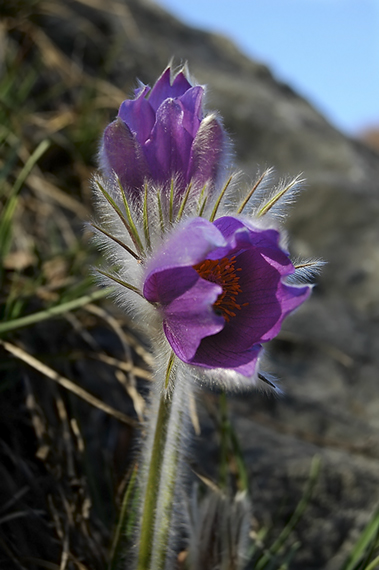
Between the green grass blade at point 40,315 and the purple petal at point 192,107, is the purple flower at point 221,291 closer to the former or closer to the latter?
the purple petal at point 192,107

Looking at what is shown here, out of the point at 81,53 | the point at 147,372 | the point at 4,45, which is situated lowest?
the point at 147,372

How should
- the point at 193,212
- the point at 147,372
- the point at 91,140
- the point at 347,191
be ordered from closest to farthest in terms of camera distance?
the point at 193,212 → the point at 147,372 → the point at 91,140 → the point at 347,191

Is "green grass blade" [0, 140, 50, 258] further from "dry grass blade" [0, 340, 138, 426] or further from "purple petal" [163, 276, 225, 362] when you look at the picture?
"purple petal" [163, 276, 225, 362]

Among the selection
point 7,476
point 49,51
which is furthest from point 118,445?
point 49,51

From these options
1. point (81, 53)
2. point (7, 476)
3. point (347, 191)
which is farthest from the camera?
point (81, 53)

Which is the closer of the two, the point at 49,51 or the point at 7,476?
the point at 7,476

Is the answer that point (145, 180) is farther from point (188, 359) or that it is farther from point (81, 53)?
point (81, 53)

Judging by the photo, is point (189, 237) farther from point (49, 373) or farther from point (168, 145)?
point (49, 373)

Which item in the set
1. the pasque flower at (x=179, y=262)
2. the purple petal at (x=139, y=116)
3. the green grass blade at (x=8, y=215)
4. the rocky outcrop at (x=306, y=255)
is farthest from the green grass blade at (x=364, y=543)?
the green grass blade at (x=8, y=215)
